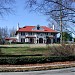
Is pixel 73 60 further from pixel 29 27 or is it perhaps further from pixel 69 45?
pixel 29 27

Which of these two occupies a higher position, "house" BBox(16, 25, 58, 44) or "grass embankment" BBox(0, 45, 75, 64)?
"house" BBox(16, 25, 58, 44)

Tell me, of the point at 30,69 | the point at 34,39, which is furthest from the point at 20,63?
the point at 34,39

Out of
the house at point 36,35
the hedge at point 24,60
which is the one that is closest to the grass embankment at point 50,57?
the hedge at point 24,60

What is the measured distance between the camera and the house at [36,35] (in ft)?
320

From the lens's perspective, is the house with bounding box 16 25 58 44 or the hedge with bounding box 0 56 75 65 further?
the house with bounding box 16 25 58 44

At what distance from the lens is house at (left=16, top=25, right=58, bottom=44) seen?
9769 cm

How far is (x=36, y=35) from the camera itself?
98688 millimetres

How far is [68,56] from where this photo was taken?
23938 millimetres

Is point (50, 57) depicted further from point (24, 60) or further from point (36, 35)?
point (36, 35)

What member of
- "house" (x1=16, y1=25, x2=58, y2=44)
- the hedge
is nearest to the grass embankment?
the hedge

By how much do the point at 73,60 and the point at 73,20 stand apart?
464 centimetres

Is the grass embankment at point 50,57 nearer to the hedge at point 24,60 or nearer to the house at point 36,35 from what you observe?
the hedge at point 24,60

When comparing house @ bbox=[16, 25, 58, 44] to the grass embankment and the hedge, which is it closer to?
the grass embankment

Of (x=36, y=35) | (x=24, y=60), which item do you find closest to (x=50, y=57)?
(x=24, y=60)
